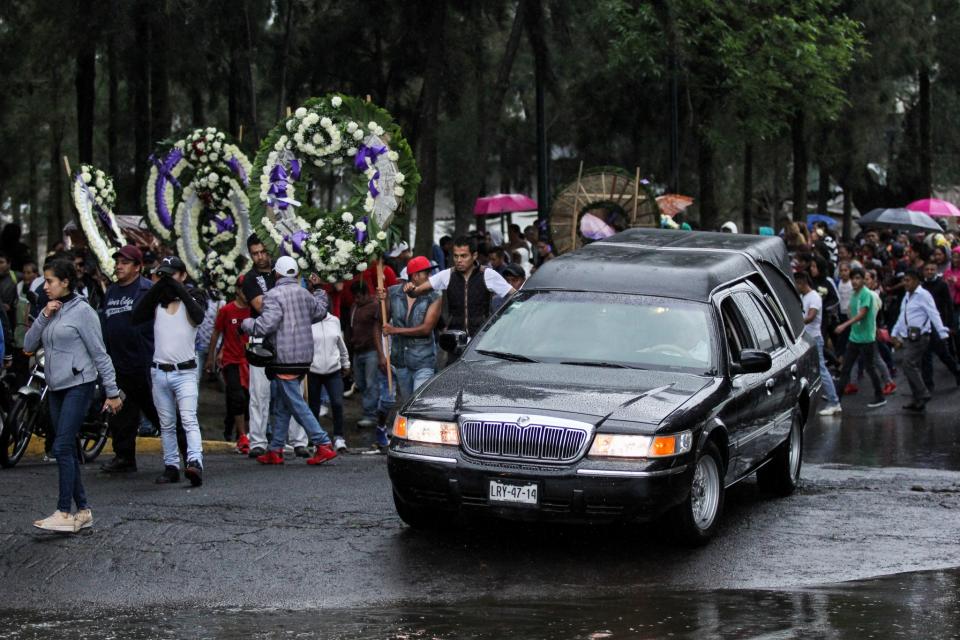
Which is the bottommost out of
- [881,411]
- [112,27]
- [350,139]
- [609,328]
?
[881,411]

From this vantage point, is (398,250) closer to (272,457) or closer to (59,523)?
(272,457)

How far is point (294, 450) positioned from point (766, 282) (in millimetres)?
4828

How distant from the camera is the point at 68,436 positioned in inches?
372

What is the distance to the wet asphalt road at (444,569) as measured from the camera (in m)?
7.34

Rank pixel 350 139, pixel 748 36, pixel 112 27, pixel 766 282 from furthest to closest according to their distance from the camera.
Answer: pixel 748 36 < pixel 112 27 < pixel 350 139 < pixel 766 282

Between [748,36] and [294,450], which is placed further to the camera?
[748,36]

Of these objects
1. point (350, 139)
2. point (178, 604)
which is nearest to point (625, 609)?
point (178, 604)

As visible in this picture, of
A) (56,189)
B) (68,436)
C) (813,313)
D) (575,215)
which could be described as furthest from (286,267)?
(56,189)

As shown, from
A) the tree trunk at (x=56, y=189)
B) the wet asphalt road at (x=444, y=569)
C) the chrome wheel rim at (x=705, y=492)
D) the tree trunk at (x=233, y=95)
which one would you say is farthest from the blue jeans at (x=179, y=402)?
the tree trunk at (x=56, y=189)

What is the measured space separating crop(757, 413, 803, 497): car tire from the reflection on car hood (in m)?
2.03

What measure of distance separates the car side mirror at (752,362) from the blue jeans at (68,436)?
4.24m

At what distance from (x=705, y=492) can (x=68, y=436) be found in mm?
4039

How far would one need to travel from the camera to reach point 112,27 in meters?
24.5

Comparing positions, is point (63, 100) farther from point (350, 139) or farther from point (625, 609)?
point (625, 609)
